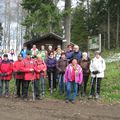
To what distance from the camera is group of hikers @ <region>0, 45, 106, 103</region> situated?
50.8 feet

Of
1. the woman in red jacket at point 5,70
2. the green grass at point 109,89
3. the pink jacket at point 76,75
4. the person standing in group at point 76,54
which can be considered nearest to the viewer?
the pink jacket at point 76,75

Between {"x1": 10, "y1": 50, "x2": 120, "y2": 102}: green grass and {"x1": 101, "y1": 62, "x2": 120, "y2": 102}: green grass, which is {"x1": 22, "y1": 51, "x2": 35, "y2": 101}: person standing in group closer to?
{"x1": 10, "y1": 50, "x2": 120, "y2": 102}: green grass

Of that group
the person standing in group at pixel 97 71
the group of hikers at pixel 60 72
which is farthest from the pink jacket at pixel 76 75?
the person standing in group at pixel 97 71

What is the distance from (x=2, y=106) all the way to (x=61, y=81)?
126 inches

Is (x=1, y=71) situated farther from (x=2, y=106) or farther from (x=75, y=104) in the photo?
(x=75, y=104)

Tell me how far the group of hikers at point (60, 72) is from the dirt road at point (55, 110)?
65 centimetres

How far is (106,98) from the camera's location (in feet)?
53.0

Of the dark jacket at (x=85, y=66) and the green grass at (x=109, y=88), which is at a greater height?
the dark jacket at (x=85, y=66)

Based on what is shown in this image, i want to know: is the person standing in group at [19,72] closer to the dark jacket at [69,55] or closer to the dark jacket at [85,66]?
the dark jacket at [69,55]

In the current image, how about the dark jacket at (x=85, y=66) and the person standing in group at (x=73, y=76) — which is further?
the dark jacket at (x=85, y=66)

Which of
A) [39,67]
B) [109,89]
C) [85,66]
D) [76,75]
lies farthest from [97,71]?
[39,67]

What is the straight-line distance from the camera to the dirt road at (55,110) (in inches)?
492

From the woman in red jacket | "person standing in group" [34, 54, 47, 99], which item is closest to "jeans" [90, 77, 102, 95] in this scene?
"person standing in group" [34, 54, 47, 99]

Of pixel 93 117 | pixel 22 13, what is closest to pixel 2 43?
pixel 22 13
